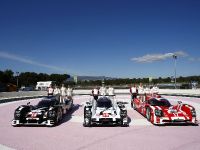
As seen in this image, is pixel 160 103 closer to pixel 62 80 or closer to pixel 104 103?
pixel 104 103

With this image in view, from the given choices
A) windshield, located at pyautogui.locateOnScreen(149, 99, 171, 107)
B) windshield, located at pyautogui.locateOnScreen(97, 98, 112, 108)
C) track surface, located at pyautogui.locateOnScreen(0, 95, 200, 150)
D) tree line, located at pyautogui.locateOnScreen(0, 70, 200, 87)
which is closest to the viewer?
track surface, located at pyautogui.locateOnScreen(0, 95, 200, 150)

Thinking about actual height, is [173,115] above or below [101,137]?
above

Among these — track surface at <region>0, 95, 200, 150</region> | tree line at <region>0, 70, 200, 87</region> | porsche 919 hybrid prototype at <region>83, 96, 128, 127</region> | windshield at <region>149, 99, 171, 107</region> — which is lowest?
track surface at <region>0, 95, 200, 150</region>

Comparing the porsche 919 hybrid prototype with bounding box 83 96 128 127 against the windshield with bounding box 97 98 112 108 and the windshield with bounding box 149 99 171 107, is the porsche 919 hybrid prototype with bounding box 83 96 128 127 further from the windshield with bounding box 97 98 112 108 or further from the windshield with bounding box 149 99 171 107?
the windshield with bounding box 149 99 171 107

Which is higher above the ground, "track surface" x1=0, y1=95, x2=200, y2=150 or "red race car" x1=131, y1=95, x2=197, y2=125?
"red race car" x1=131, y1=95, x2=197, y2=125

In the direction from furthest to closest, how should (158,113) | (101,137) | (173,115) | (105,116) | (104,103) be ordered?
(104,103) → (158,113) → (173,115) → (105,116) → (101,137)

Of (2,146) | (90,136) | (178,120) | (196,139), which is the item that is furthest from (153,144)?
(2,146)

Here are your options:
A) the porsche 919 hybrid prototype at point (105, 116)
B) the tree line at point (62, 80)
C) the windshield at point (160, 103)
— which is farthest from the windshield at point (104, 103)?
the tree line at point (62, 80)

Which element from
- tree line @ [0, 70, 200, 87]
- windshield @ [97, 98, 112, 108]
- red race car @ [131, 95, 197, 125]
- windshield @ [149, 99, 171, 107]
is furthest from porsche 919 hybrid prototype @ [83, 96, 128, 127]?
tree line @ [0, 70, 200, 87]

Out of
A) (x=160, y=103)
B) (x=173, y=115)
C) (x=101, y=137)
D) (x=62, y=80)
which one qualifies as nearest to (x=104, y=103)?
(x=160, y=103)

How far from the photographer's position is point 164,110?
11852 mm

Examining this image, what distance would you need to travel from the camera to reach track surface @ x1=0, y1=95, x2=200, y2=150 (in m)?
7.87

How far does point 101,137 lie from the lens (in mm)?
9172

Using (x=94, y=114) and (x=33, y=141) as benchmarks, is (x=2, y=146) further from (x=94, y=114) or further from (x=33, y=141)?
(x=94, y=114)
